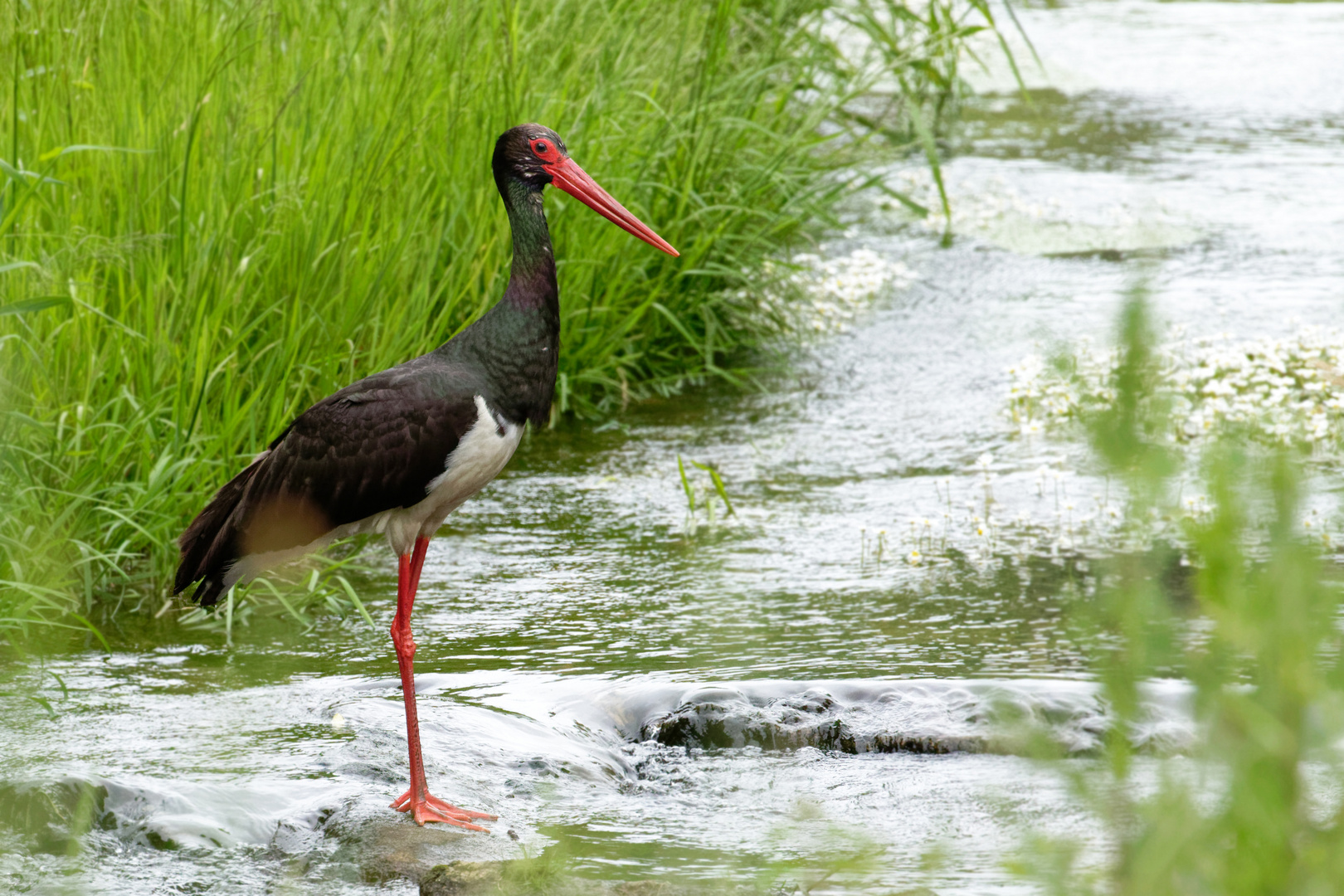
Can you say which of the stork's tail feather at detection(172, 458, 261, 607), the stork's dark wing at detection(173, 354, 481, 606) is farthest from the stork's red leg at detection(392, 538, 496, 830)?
the stork's tail feather at detection(172, 458, 261, 607)

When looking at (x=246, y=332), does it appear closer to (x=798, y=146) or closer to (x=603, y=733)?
(x=603, y=733)

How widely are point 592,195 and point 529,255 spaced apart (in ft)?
1.12

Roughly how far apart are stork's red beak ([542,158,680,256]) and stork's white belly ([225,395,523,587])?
707 millimetres

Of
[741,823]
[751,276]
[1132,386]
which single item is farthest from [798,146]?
[1132,386]

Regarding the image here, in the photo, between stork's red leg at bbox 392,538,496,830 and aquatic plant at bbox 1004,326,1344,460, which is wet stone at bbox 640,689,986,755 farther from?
aquatic plant at bbox 1004,326,1344,460

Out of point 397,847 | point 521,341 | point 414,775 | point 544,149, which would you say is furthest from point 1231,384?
point 397,847

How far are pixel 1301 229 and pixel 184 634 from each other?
21.2 ft

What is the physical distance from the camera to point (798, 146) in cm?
721

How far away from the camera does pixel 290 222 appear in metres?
4.99

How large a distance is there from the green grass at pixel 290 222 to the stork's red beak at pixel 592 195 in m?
1.06

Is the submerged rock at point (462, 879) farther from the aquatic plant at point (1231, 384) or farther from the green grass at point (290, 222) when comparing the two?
the aquatic plant at point (1231, 384)

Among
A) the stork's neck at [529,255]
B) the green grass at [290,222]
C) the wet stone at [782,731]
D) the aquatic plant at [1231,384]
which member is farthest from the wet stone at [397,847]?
the aquatic plant at [1231,384]

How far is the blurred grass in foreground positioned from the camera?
1783 mm

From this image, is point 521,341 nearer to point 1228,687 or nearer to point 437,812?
point 437,812
